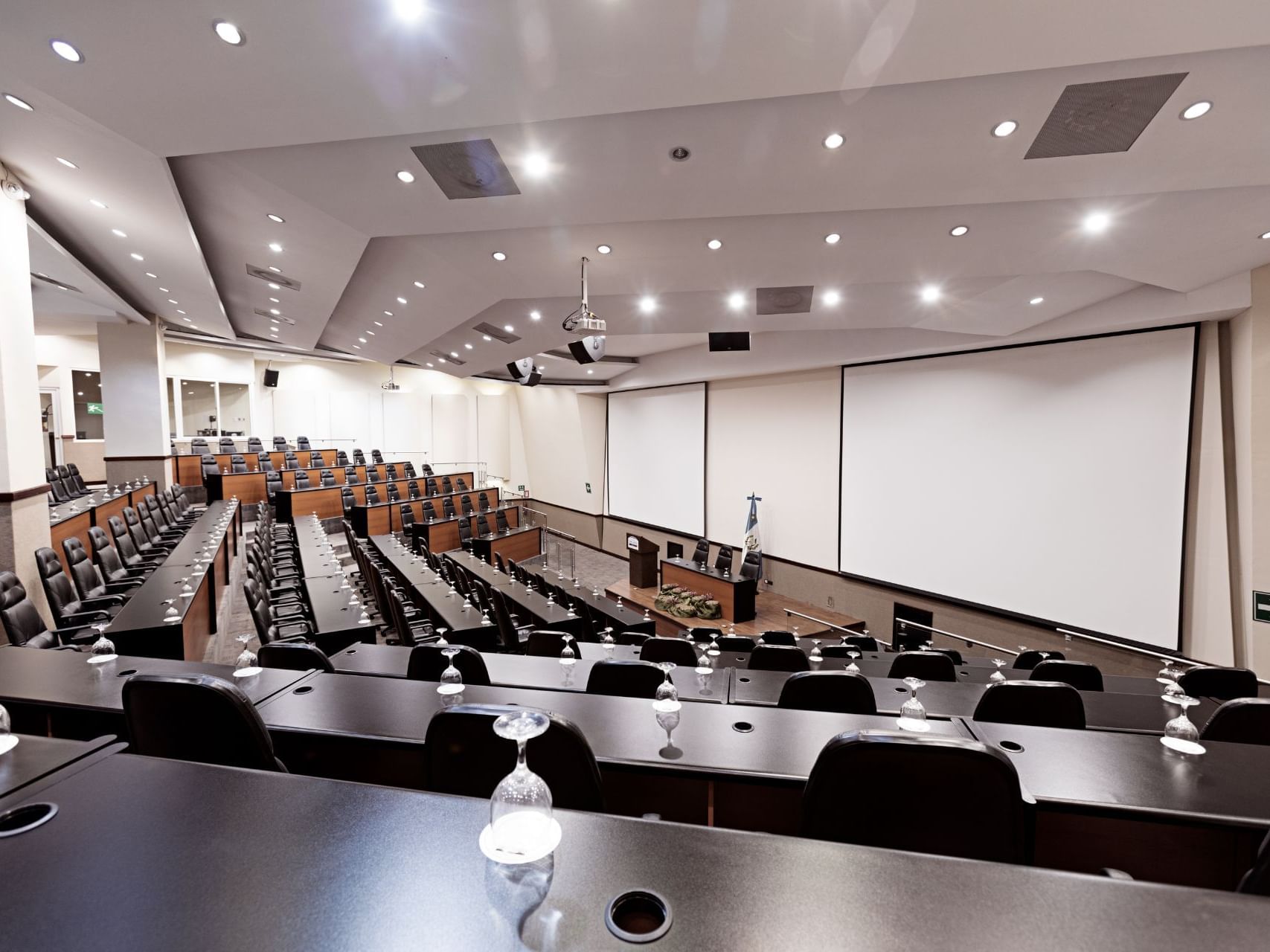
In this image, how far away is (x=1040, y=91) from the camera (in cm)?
282

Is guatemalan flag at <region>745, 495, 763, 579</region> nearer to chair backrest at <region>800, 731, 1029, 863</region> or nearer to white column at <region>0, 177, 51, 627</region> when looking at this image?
white column at <region>0, 177, 51, 627</region>

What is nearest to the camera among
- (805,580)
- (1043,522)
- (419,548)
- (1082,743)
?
(1082,743)

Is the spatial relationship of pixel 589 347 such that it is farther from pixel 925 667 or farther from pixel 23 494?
pixel 925 667

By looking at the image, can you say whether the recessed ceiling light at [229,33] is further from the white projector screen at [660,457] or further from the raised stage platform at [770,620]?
the white projector screen at [660,457]

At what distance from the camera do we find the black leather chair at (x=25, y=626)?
13.0 ft

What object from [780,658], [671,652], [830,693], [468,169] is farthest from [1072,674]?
[468,169]

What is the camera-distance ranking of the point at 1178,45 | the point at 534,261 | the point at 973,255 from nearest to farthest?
the point at 1178,45 → the point at 973,255 → the point at 534,261

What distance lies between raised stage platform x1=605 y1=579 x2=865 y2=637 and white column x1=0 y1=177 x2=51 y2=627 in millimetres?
7863

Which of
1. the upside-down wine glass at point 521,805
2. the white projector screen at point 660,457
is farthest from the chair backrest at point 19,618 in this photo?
the white projector screen at point 660,457

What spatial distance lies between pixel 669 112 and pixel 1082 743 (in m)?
3.30

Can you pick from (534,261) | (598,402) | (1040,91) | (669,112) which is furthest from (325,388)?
(1040,91)

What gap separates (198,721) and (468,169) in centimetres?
340

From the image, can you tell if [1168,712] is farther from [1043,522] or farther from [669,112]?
[1043,522]

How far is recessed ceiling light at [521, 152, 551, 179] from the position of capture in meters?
3.58
